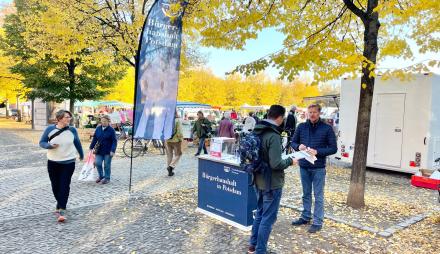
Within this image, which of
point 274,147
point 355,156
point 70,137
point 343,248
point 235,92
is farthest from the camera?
point 235,92

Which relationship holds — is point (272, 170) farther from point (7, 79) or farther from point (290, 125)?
point (7, 79)

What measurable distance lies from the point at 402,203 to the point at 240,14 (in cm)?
498

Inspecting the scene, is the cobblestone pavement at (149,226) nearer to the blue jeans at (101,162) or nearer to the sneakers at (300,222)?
the sneakers at (300,222)

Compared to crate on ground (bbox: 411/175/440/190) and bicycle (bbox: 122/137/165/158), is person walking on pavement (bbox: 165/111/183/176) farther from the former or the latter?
crate on ground (bbox: 411/175/440/190)

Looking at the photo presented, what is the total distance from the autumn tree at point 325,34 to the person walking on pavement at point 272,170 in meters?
2.06

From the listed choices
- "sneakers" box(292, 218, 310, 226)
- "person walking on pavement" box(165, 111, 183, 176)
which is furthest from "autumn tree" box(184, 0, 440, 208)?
"person walking on pavement" box(165, 111, 183, 176)

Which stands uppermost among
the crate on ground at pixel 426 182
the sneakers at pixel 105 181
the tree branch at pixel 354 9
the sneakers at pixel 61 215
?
the tree branch at pixel 354 9

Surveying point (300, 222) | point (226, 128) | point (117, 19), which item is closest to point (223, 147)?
point (300, 222)

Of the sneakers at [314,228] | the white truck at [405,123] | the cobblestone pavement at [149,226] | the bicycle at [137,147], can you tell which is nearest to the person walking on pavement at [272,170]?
the cobblestone pavement at [149,226]

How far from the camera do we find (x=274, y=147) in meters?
3.96

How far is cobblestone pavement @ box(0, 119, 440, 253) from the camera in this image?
4707 mm

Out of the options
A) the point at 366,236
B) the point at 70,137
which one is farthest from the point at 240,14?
the point at 366,236

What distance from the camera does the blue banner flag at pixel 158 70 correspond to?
7211mm

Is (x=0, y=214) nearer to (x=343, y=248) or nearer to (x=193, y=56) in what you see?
(x=343, y=248)
